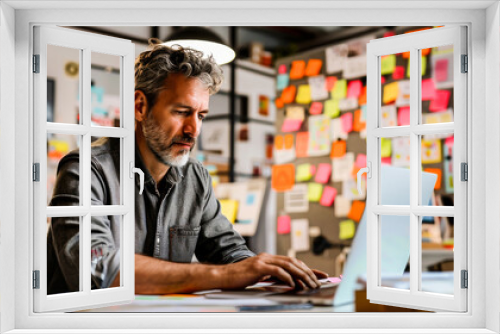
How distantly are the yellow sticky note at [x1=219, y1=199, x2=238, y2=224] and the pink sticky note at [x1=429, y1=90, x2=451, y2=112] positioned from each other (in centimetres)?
174

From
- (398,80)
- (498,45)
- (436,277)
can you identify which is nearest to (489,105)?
(498,45)

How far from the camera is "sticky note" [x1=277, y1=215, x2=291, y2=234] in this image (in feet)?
14.1

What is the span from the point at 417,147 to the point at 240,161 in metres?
1.89

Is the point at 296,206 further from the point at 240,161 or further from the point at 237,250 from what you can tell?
the point at 237,250

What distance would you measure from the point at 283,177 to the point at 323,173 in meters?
0.36

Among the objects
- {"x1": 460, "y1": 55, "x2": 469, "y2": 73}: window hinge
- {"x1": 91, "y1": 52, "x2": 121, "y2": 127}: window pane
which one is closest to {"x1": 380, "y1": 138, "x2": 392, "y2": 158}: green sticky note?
{"x1": 460, "y1": 55, "x2": 469, "y2": 73}: window hinge

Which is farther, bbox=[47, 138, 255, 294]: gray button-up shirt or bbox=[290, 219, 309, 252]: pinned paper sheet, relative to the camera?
bbox=[290, 219, 309, 252]: pinned paper sheet

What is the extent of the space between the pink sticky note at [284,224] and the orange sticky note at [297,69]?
1276 millimetres

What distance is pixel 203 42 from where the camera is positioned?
11.8 ft

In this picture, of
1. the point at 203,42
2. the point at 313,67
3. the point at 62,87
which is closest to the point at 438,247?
the point at 313,67

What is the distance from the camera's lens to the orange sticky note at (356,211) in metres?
4.24

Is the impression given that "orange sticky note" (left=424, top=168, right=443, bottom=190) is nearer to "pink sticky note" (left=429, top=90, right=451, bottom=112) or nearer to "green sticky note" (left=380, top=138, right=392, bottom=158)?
"green sticky note" (left=380, top=138, right=392, bottom=158)

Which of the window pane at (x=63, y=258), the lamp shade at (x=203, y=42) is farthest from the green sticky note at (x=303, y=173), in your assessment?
the window pane at (x=63, y=258)

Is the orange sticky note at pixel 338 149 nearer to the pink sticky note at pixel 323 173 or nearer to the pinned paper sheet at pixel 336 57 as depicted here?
the pink sticky note at pixel 323 173
